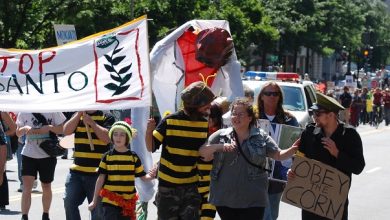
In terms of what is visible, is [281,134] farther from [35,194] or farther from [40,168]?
[35,194]

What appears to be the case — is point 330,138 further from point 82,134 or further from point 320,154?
point 82,134

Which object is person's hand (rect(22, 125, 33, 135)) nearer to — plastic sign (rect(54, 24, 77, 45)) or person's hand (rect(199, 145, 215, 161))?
person's hand (rect(199, 145, 215, 161))

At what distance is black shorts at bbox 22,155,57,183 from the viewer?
10.0m

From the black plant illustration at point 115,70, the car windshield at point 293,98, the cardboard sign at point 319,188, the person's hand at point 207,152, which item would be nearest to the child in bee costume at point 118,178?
the black plant illustration at point 115,70

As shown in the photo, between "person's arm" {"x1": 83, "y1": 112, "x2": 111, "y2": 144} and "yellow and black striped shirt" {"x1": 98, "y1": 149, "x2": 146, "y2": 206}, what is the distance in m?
0.49

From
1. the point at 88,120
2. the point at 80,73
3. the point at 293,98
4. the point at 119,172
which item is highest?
the point at 80,73

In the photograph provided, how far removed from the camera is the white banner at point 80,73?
757 cm

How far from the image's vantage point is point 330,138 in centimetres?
676

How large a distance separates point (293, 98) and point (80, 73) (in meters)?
11.6

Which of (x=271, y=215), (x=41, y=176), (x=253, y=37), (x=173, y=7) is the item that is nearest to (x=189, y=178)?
(x=271, y=215)

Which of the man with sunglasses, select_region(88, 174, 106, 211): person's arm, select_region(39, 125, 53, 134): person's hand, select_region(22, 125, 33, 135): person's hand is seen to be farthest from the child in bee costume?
select_region(22, 125, 33, 135): person's hand

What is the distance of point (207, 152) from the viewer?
273 inches

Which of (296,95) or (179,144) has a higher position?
(179,144)

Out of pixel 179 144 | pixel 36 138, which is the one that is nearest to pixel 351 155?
pixel 179 144
